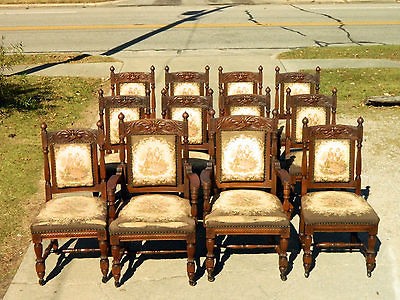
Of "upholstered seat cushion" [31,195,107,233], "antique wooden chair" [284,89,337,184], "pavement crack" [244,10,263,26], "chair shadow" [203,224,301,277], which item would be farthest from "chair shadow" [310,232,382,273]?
"pavement crack" [244,10,263,26]

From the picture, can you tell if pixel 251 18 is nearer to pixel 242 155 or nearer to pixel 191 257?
pixel 242 155

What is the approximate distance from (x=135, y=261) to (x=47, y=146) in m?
1.51

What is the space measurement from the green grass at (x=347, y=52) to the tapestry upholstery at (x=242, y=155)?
9170 millimetres

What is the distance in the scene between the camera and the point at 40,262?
6090 mm

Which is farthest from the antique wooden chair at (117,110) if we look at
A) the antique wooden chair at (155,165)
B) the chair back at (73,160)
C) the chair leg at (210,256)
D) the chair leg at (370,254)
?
the chair leg at (370,254)

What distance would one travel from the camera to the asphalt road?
58.9ft

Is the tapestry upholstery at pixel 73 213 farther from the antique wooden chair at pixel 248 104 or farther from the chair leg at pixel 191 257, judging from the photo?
the antique wooden chair at pixel 248 104

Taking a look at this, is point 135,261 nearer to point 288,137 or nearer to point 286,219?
point 286,219

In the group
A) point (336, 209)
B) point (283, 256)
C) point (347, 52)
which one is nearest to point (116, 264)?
point (283, 256)

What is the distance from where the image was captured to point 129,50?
1717 cm

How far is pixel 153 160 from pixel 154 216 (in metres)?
0.91

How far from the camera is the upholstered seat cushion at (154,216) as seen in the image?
5.97 m

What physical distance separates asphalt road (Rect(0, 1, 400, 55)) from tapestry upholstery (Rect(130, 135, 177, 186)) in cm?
1051

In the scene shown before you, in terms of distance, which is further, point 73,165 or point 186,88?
point 186,88
